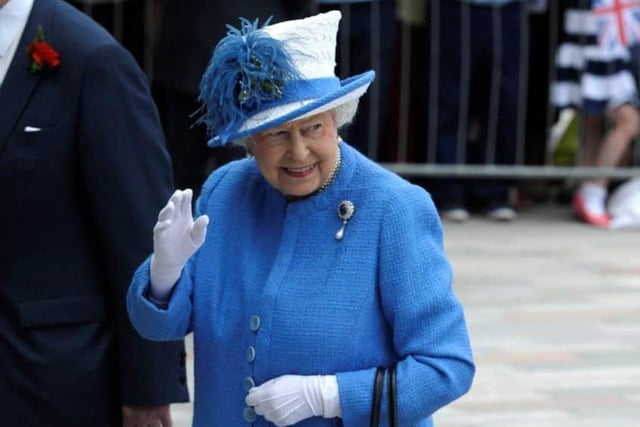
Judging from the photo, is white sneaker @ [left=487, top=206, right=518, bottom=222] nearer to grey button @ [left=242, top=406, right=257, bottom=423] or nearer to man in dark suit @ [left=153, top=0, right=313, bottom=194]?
man in dark suit @ [left=153, top=0, right=313, bottom=194]

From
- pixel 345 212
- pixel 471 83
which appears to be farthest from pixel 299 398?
pixel 471 83

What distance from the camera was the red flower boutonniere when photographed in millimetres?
2857

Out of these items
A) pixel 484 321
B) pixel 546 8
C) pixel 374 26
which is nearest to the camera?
pixel 484 321

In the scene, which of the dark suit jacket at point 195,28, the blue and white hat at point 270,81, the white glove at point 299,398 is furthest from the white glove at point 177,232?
the dark suit jacket at point 195,28

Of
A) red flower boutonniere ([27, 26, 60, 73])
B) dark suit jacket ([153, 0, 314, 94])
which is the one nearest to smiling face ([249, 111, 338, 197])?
red flower boutonniere ([27, 26, 60, 73])

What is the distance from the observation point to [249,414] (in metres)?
2.57

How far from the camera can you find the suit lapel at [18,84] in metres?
2.84

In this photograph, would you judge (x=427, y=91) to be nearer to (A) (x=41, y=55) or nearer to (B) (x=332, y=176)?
(A) (x=41, y=55)

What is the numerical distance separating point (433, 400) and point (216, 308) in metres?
0.41

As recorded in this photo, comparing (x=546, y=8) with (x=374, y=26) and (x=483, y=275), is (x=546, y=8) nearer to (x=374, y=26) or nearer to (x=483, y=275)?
(x=374, y=26)

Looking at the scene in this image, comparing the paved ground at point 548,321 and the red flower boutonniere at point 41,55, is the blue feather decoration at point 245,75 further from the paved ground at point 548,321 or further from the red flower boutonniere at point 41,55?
the paved ground at point 548,321

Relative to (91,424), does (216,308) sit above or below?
above

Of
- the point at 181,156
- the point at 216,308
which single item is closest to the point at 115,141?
the point at 216,308

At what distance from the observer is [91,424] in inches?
116
